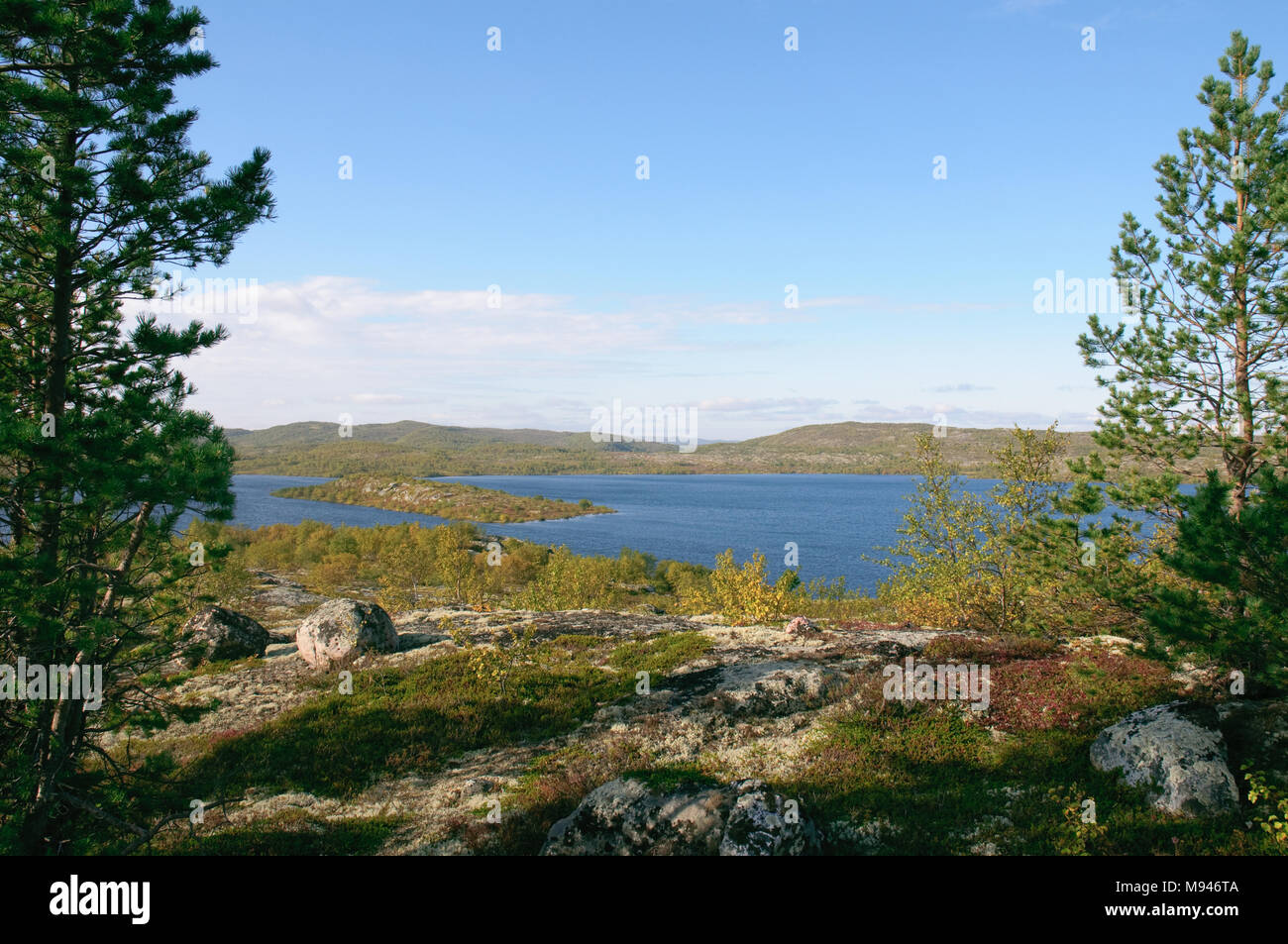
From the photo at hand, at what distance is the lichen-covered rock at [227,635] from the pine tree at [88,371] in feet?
66.1

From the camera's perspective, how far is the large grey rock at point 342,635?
2591 cm

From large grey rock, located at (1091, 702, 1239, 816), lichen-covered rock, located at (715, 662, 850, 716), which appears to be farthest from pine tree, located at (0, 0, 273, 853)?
large grey rock, located at (1091, 702, 1239, 816)

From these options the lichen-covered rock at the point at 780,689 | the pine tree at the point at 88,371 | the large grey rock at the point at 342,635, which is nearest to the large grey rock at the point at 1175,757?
the lichen-covered rock at the point at 780,689

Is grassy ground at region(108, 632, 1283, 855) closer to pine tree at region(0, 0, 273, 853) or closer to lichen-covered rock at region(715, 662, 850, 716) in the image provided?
lichen-covered rock at region(715, 662, 850, 716)

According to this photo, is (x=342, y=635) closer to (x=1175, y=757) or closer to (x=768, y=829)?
(x=768, y=829)

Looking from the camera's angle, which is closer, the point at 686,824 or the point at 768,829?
the point at 768,829

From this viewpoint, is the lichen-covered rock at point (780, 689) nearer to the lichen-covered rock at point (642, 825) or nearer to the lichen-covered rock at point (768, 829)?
the lichen-covered rock at point (642, 825)

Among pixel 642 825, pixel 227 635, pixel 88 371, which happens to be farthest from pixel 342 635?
pixel 642 825

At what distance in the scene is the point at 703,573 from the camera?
10675 centimetres

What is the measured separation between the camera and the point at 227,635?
29.0m

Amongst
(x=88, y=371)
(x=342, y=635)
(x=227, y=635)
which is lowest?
(x=227, y=635)

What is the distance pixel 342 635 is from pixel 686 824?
809 inches
